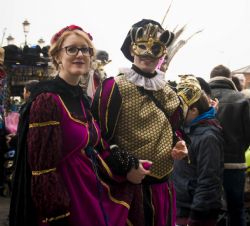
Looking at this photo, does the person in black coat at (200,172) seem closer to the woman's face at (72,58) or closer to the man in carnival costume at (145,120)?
the man in carnival costume at (145,120)

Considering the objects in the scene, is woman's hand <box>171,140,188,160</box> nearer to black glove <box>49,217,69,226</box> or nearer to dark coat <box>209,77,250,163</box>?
black glove <box>49,217,69,226</box>

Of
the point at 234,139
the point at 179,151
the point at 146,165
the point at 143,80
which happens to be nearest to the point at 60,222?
the point at 146,165

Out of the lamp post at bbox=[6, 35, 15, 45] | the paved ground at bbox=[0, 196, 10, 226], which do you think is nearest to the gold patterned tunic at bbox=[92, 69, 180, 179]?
the paved ground at bbox=[0, 196, 10, 226]

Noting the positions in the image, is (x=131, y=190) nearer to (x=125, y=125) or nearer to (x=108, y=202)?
(x=108, y=202)

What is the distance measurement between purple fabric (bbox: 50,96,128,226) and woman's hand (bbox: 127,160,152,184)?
25 centimetres

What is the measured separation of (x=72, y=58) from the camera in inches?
90.4

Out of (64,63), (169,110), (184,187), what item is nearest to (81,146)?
(64,63)

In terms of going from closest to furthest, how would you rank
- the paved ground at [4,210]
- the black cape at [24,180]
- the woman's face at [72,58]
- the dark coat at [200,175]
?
the black cape at [24,180], the woman's face at [72,58], the dark coat at [200,175], the paved ground at [4,210]

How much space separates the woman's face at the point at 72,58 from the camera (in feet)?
7.54

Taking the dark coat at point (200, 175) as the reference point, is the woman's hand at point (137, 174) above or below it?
above

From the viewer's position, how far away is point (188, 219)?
324cm

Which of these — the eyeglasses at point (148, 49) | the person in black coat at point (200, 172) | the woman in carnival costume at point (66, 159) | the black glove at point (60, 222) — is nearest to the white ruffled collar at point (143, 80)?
the eyeglasses at point (148, 49)

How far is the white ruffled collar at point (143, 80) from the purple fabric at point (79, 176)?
56 centimetres

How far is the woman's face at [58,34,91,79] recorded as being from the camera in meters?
2.30
